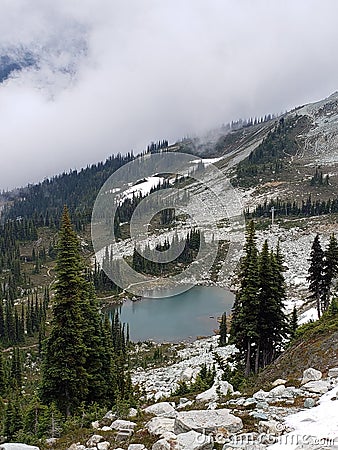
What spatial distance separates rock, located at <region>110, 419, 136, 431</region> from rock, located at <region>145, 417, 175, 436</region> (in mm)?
831

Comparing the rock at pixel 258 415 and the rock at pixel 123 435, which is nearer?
the rock at pixel 258 415

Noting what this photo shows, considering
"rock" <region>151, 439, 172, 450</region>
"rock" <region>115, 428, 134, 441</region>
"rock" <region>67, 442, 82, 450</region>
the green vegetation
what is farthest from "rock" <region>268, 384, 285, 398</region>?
the green vegetation

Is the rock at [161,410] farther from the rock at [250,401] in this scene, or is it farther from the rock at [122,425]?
the rock at [250,401]

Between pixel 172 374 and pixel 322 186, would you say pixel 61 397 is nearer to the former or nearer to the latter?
pixel 172 374

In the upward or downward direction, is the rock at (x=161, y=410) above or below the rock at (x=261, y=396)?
below

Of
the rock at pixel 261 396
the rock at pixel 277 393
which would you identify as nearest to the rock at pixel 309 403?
the rock at pixel 277 393

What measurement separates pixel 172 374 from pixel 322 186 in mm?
139582

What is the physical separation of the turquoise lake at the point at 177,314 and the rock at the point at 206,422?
55.1 m

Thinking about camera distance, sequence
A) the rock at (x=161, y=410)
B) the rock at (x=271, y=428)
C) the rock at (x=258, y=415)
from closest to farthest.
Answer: the rock at (x=271, y=428), the rock at (x=258, y=415), the rock at (x=161, y=410)

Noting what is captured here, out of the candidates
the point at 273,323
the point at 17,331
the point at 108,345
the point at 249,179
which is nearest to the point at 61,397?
the point at 108,345

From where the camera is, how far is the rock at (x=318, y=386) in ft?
35.3

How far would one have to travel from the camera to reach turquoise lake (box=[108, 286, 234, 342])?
6688 centimetres

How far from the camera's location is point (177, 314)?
258 ft

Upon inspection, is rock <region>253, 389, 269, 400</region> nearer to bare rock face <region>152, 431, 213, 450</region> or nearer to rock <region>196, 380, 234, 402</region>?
rock <region>196, 380, 234, 402</region>
